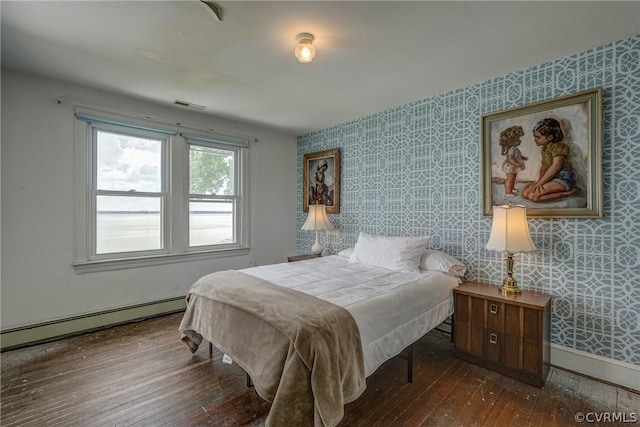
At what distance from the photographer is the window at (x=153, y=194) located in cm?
293

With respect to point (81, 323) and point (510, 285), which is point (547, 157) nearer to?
point (510, 285)

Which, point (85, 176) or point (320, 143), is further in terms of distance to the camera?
point (320, 143)

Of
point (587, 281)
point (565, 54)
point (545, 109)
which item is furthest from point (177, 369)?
point (565, 54)

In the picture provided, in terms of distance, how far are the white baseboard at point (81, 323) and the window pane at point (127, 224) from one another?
661mm

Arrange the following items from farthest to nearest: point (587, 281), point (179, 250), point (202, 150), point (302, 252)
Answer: point (302, 252)
point (202, 150)
point (179, 250)
point (587, 281)

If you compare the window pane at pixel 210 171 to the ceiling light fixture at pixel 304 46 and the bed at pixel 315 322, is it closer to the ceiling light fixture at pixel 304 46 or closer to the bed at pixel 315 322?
the bed at pixel 315 322

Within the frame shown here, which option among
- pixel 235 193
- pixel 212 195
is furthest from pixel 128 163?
pixel 235 193

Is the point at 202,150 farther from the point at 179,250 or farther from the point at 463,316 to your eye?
the point at 463,316

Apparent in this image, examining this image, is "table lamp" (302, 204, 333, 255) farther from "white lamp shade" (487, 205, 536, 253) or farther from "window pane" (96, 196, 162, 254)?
"white lamp shade" (487, 205, 536, 253)

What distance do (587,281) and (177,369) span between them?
3.24 meters

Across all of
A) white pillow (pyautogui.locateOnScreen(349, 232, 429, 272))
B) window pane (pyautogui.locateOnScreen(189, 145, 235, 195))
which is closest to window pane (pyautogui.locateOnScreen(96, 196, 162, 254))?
window pane (pyautogui.locateOnScreen(189, 145, 235, 195))

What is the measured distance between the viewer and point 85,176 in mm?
2871

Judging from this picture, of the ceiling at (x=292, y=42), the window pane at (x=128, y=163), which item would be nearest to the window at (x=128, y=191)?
the window pane at (x=128, y=163)

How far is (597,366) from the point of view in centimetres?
210
